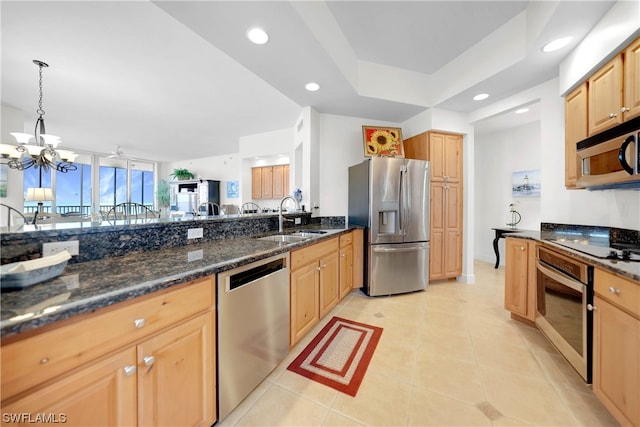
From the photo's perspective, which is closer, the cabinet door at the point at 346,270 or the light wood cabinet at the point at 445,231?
the cabinet door at the point at 346,270

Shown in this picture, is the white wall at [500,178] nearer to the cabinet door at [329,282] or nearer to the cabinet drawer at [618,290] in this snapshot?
the cabinet drawer at [618,290]

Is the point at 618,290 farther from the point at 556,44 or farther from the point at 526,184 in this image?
the point at 526,184

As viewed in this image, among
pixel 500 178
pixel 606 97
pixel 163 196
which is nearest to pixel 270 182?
pixel 163 196

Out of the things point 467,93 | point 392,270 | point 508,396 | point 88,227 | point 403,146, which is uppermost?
point 467,93

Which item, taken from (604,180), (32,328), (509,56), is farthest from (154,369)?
(509,56)

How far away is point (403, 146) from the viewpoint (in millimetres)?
3748

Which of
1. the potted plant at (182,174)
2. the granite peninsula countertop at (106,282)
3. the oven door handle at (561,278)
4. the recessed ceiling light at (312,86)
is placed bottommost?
the oven door handle at (561,278)

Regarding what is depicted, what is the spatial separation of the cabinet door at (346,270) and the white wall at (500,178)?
131 inches

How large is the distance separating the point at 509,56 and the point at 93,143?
831 centimetres

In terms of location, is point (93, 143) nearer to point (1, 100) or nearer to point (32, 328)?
point (1, 100)

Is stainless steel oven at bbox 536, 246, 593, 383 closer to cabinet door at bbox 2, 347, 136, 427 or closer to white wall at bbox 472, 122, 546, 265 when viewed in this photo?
cabinet door at bbox 2, 347, 136, 427

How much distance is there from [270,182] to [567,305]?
17.3 ft

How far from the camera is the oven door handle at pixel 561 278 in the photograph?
1463 mm

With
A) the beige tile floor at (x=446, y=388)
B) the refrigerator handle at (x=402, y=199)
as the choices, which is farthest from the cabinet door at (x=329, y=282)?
the refrigerator handle at (x=402, y=199)
